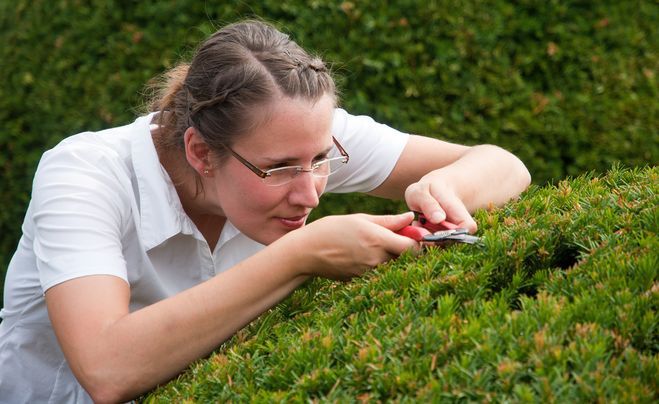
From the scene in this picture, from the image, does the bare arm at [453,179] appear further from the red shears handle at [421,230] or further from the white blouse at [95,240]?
the white blouse at [95,240]

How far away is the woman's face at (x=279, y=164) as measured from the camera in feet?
9.15

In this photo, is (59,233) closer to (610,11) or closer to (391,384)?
(391,384)

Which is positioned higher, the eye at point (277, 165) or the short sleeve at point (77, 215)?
the eye at point (277, 165)

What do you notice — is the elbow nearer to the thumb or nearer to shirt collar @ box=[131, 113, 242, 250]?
shirt collar @ box=[131, 113, 242, 250]

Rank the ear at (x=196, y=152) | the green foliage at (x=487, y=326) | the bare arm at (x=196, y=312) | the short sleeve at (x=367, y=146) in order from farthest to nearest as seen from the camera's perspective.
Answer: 1. the short sleeve at (x=367, y=146)
2. the ear at (x=196, y=152)
3. the bare arm at (x=196, y=312)
4. the green foliage at (x=487, y=326)

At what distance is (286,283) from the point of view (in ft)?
8.10

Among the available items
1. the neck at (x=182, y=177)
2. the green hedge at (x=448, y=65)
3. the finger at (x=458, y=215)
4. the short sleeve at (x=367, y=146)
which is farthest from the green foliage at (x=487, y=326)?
the green hedge at (x=448, y=65)

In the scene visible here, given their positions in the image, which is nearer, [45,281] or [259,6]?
[45,281]

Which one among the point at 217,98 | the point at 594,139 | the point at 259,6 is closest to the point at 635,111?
the point at 594,139

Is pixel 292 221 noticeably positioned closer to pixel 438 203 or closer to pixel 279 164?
pixel 279 164

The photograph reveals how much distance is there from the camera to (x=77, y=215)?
2.65 meters

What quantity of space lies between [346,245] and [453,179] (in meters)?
0.63

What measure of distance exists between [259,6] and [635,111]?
2.19 metres

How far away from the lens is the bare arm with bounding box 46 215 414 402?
240 centimetres
